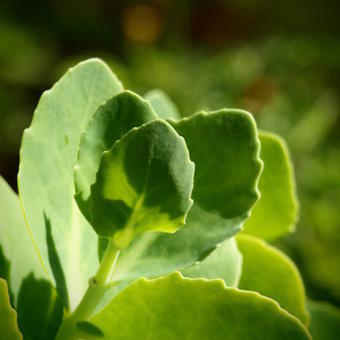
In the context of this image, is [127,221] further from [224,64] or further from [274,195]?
[224,64]

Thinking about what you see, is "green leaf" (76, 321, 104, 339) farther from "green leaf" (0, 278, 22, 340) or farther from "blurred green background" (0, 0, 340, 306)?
"blurred green background" (0, 0, 340, 306)

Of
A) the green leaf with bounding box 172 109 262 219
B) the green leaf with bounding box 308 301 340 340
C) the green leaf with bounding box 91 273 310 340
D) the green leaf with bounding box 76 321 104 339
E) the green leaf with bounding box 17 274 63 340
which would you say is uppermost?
the green leaf with bounding box 172 109 262 219

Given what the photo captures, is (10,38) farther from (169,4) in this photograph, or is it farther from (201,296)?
(201,296)

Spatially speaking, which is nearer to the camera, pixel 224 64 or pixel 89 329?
pixel 89 329

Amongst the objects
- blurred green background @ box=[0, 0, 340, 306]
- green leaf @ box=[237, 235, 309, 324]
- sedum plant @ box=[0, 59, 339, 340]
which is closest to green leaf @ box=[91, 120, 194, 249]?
sedum plant @ box=[0, 59, 339, 340]

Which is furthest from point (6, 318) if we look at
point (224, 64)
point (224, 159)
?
point (224, 64)

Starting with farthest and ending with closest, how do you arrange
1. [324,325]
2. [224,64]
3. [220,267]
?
[224,64]
[324,325]
[220,267]
